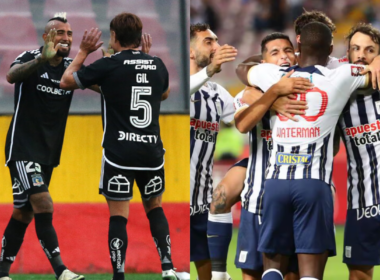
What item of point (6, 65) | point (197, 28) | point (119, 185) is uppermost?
point (197, 28)

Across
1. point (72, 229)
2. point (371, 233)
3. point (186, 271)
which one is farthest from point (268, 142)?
point (72, 229)

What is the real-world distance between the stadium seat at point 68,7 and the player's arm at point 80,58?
62 centimetres

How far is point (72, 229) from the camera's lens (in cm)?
455

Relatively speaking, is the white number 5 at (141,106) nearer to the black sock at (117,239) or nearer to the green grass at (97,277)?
the black sock at (117,239)

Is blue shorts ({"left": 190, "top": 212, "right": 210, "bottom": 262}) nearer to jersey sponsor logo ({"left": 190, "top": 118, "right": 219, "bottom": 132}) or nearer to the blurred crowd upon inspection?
jersey sponsor logo ({"left": 190, "top": 118, "right": 219, "bottom": 132})

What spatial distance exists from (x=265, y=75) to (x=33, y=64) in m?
1.72

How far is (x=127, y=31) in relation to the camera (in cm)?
393

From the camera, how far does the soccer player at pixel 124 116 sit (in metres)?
3.85

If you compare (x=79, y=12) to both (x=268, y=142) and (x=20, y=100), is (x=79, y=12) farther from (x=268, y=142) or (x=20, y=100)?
(x=268, y=142)

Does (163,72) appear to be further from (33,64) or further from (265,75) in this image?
(265,75)

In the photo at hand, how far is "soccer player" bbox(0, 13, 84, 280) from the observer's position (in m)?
4.16

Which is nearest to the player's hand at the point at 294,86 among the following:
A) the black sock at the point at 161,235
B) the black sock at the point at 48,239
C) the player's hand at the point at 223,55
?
the player's hand at the point at 223,55

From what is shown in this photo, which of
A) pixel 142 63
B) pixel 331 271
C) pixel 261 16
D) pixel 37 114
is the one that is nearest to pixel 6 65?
pixel 37 114

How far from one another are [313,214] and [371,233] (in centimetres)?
55
